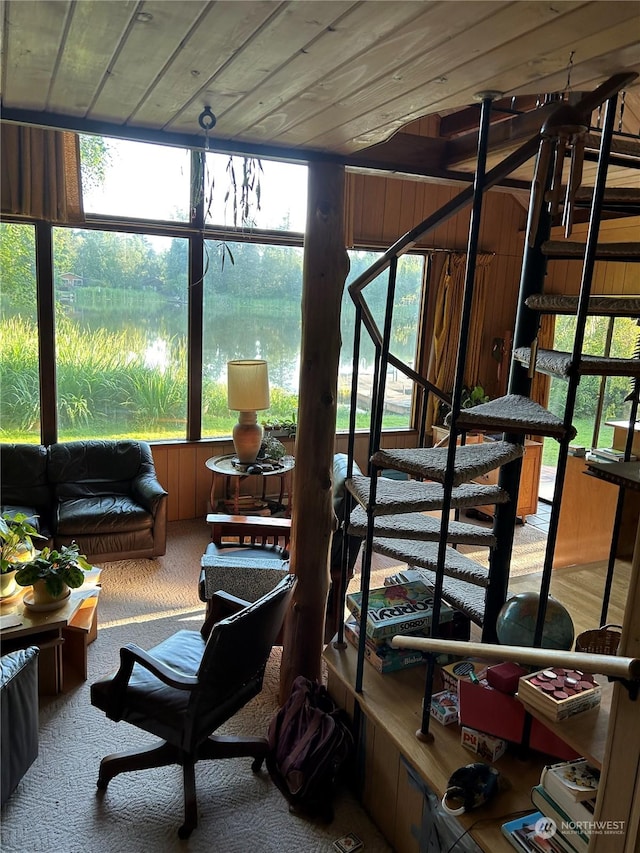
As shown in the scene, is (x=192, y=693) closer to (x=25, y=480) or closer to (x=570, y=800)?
(x=570, y=800)

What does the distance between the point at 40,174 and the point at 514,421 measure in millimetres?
4060

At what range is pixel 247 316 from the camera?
5434 millimetres

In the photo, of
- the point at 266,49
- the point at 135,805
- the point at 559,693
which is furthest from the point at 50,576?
the point at 266,49

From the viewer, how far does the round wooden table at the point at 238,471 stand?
15.5ft

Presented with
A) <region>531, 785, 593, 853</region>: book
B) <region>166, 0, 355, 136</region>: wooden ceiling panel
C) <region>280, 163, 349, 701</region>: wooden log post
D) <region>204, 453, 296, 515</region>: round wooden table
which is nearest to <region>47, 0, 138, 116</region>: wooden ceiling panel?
<region>166, 0, 355, 136</region>: wooden ceiling panel

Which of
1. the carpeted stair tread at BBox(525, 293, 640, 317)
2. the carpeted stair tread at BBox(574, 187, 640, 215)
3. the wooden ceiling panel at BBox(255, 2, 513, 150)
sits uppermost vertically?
the wooden ceiling panel at BBox(255, 2, 513, 150)

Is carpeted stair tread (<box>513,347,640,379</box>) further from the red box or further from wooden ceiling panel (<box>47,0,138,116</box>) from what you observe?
wooden ceiling panel (<box>47,0,138,116</box>)

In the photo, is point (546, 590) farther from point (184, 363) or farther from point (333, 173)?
point (184, 363)

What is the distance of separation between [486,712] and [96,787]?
157 cm

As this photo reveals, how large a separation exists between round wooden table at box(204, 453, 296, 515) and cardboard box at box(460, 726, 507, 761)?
2.73m

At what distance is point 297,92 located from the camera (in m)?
1.80

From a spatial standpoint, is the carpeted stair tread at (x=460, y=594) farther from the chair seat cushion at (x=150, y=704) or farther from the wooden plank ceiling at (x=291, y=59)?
the wooden plank ceiling at (x=291, y=59)

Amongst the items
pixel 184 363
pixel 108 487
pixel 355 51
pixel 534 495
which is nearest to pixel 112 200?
pixel 184 363

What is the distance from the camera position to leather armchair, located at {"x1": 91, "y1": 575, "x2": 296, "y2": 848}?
2166 mm
